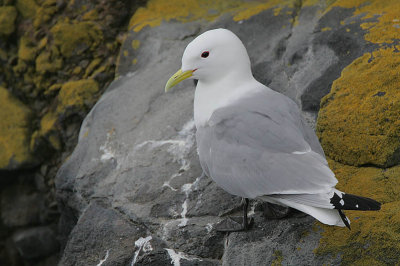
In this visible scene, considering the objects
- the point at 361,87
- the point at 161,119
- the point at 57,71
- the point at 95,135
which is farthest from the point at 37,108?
the point at 361,87

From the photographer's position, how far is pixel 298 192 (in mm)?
2580

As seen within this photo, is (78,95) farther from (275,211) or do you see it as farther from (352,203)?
(352,203)

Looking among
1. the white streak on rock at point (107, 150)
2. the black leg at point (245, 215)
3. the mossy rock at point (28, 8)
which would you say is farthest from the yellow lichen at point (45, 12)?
the black leg at point (245, 215)

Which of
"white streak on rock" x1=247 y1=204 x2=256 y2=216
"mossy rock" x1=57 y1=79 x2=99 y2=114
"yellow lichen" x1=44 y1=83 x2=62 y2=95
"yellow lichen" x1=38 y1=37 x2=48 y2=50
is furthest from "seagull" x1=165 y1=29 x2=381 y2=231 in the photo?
"yellow lichen" x1=38 y1=37 x2=48 y2=50

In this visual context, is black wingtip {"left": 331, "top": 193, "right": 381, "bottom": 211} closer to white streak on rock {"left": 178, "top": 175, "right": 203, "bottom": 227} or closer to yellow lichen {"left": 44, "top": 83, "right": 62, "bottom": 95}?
white streak on rock {"left": 178, "top": 175, "right": 203, "bottom": 227}

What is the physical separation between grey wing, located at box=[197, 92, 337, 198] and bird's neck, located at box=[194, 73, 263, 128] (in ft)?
0.47

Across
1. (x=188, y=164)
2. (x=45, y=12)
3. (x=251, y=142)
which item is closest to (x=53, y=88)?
(x=45, y=12)

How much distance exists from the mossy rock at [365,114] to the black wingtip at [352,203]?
2.65 feet

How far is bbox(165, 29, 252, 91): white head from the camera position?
326 centimetres

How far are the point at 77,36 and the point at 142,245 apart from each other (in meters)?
2.69

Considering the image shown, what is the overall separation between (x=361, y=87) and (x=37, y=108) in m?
3.46

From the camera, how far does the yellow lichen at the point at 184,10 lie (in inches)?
198

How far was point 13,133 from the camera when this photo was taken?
5262mm

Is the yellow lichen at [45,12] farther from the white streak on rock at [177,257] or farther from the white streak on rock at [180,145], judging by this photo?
the white streak on rock at [177,257]
